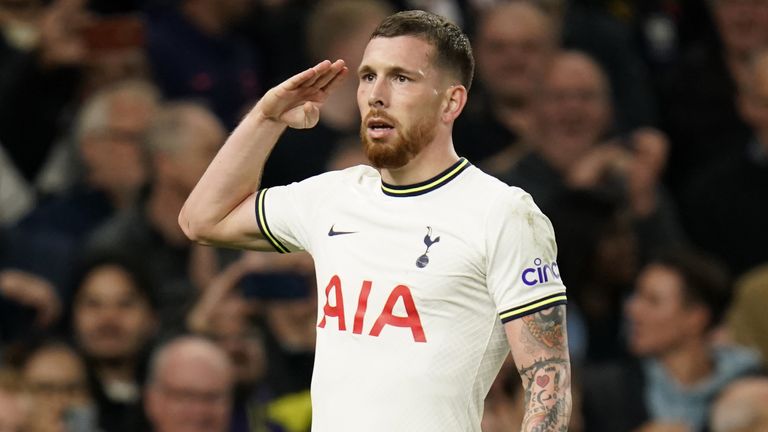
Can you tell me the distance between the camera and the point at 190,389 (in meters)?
7.61

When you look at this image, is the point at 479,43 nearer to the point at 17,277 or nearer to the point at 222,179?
the point at 17,277

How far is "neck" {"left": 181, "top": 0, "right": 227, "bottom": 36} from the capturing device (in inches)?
381

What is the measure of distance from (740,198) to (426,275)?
16.8ft

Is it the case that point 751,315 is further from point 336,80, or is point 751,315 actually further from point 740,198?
point 336,80

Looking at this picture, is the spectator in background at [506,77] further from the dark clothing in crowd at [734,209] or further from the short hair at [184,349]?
the short hair at [184,349]

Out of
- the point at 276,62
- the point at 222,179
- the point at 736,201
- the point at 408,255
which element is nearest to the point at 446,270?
the point at 408,255

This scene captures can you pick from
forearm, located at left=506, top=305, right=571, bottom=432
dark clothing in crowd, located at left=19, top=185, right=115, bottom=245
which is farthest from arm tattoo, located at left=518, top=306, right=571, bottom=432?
dark clothing in crowd, located at left=19, top=185, right=115, bottom=245

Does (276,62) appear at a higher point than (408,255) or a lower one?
higher

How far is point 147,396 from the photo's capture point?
7.77m

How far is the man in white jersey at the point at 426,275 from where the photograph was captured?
4539 millimetres

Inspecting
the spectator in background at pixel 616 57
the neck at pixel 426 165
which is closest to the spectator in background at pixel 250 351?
the spectator in background at pixel 616 57

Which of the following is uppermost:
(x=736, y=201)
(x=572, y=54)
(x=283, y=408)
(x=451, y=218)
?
(x=572, y=54)

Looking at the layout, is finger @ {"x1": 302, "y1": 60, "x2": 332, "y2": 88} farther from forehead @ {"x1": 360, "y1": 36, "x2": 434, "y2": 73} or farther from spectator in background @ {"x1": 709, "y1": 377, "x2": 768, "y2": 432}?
spectator in background @ {"x1": 709, "y1": 377, "x2": 768, "y2": 432}

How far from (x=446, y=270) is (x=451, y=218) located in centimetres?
15
